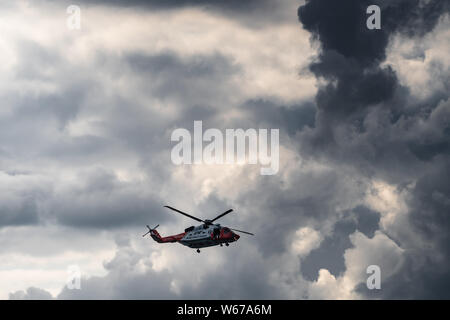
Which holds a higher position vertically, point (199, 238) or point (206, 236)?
point (206, 236)

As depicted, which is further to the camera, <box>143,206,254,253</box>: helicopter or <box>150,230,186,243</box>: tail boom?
<box>150,230,186,243</box>: tail boom

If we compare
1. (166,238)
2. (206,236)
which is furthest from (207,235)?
(166,238)

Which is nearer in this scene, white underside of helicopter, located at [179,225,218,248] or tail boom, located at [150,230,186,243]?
white underside of helicopter, located at [179,225,218,248]

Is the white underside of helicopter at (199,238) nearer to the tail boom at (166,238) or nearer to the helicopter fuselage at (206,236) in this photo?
the helicopter fuselage at (206,236)

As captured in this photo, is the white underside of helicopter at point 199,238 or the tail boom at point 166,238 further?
the tail boom at point 166,238

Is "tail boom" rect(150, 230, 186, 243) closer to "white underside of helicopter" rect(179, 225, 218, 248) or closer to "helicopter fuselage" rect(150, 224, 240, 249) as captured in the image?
"helicopter fuselage" rect(150, 224, 240, 249)

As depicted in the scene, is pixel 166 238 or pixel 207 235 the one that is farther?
pixel 166 238

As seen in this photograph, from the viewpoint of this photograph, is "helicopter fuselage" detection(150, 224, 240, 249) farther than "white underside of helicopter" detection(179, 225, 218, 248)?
No

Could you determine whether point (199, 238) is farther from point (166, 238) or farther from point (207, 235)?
point (166, 238)

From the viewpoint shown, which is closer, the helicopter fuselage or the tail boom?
the helicopter fuselage
